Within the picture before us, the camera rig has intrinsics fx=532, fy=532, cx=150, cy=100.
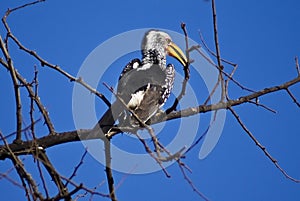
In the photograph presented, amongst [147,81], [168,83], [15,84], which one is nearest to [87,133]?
[15,84]

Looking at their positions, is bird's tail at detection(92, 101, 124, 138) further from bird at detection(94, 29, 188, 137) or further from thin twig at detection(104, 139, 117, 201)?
thin twig at detection(104, 139, 117, 201)

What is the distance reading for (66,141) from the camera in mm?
3973

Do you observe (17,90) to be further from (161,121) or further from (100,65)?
(161,121)

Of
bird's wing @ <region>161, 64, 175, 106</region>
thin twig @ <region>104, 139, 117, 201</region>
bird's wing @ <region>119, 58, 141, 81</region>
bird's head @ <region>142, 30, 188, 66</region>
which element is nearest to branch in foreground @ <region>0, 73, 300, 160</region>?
thin twig @ <region>104, 139, 117, 201</region>

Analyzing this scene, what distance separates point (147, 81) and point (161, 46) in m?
0.92

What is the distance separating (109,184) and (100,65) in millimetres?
1022

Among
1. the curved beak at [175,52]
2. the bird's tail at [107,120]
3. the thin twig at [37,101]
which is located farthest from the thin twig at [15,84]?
the curved beak at [175,52]

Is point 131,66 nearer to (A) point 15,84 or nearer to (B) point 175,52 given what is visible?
(B) point 175,52

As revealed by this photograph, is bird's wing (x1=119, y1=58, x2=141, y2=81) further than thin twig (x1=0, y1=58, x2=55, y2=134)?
Yes

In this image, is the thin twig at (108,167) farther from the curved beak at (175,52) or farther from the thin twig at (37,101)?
the curved beak at (175,52)

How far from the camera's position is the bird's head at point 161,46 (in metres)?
5.95

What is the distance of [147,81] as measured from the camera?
206 inches

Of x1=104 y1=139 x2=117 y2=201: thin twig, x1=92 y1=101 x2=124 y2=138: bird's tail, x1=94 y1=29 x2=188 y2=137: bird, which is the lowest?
x1=104 y1=139 x2=117 y2=201: thin twig

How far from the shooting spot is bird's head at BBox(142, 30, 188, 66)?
19.5 feet
